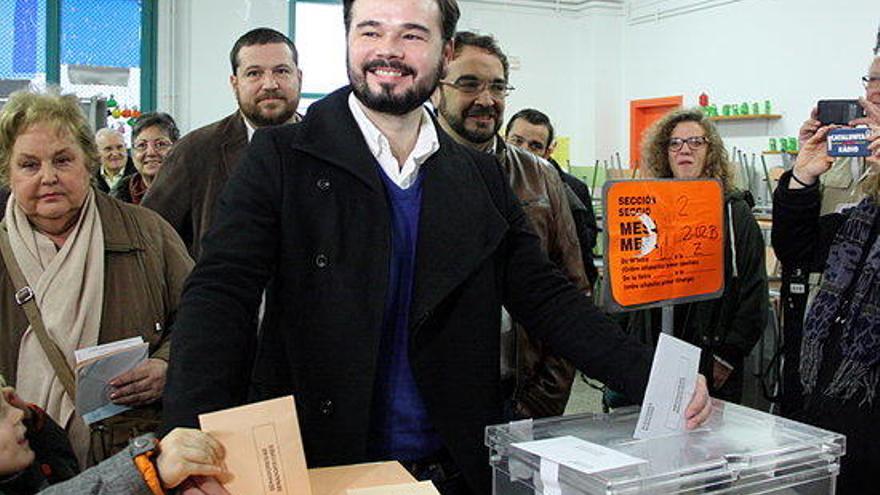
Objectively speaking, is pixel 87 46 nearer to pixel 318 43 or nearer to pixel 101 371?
pixel 318 43

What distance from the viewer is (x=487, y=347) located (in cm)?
146

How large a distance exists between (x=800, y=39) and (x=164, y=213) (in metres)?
7.12

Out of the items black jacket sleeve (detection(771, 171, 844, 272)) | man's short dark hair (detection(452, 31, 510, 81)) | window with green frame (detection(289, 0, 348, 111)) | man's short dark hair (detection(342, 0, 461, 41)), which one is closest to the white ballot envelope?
man's short dark hair (detection(342, 0, 461, 41))

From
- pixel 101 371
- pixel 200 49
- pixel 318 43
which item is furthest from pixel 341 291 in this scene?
pixel 318 43

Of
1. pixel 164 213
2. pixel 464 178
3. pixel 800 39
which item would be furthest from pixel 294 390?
pixel 800 39

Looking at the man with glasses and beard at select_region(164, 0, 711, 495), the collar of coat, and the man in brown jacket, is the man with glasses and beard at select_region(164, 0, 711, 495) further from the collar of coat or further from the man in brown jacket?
the man in brown jacket

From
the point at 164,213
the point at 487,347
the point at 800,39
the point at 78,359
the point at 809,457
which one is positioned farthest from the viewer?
the point at 800,39

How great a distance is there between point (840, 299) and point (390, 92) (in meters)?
1.32

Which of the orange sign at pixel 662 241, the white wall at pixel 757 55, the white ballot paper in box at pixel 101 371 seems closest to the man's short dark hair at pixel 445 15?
the orange sign at pixel 662 241

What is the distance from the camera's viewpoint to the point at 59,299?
1903 mm

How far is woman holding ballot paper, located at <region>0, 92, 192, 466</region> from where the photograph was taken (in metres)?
1.89

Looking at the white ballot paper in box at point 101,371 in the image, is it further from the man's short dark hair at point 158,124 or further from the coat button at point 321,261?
the man's short dark hair at point 158,124

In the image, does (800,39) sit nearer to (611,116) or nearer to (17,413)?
(611,116)

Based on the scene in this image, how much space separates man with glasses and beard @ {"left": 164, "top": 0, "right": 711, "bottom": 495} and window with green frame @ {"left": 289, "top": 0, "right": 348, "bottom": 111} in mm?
7361
